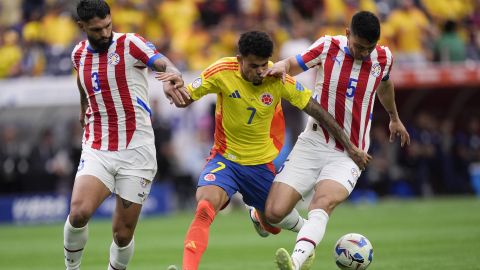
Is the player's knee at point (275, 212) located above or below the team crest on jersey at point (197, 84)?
below

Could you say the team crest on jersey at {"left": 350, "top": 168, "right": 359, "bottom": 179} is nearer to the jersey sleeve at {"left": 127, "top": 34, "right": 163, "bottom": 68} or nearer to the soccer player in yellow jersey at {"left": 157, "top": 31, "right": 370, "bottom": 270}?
the soccer player in yellow jersey at {"left": 157, "top": 31, "right": 370, "bottom": 270}

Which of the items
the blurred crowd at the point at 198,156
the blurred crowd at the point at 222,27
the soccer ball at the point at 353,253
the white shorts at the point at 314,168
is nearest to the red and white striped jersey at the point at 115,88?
the white shorts at the point at 314,168

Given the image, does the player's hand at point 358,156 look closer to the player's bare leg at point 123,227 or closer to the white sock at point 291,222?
the white sock at point 291,222

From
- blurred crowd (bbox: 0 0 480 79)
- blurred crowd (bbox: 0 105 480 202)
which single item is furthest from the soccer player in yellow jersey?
blurred crowd (bbox: 0 0 480 79)

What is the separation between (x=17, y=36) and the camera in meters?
23.0

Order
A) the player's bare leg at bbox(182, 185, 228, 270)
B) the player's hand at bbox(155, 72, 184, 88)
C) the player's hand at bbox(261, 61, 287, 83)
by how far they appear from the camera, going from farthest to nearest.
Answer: the player's hand at bbox(261, 61, 287, 83)
the player's hand at bbox(155, 72, 184, 88)
the player's bare leg at bbox(182, 185, 228, 270)

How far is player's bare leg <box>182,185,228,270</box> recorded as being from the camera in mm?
8742

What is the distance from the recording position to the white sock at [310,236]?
9079mm

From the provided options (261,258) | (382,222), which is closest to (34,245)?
(261,258)

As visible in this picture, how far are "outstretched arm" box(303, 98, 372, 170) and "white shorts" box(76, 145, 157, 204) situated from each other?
1589mm

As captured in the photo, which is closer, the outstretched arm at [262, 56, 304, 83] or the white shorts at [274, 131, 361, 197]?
the outstretched arm at [262, 56, 304, 83]

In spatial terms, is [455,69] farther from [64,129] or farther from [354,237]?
[354,237]

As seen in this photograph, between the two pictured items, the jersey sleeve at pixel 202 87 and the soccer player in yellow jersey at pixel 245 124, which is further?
the jersey sleeve at pixel 202 87

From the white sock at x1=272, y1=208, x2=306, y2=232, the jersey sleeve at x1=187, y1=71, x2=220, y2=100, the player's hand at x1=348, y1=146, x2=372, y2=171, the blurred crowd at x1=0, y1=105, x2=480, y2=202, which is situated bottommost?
the blurred crowd at x1=0, y1=105, x2=480, y2=202
